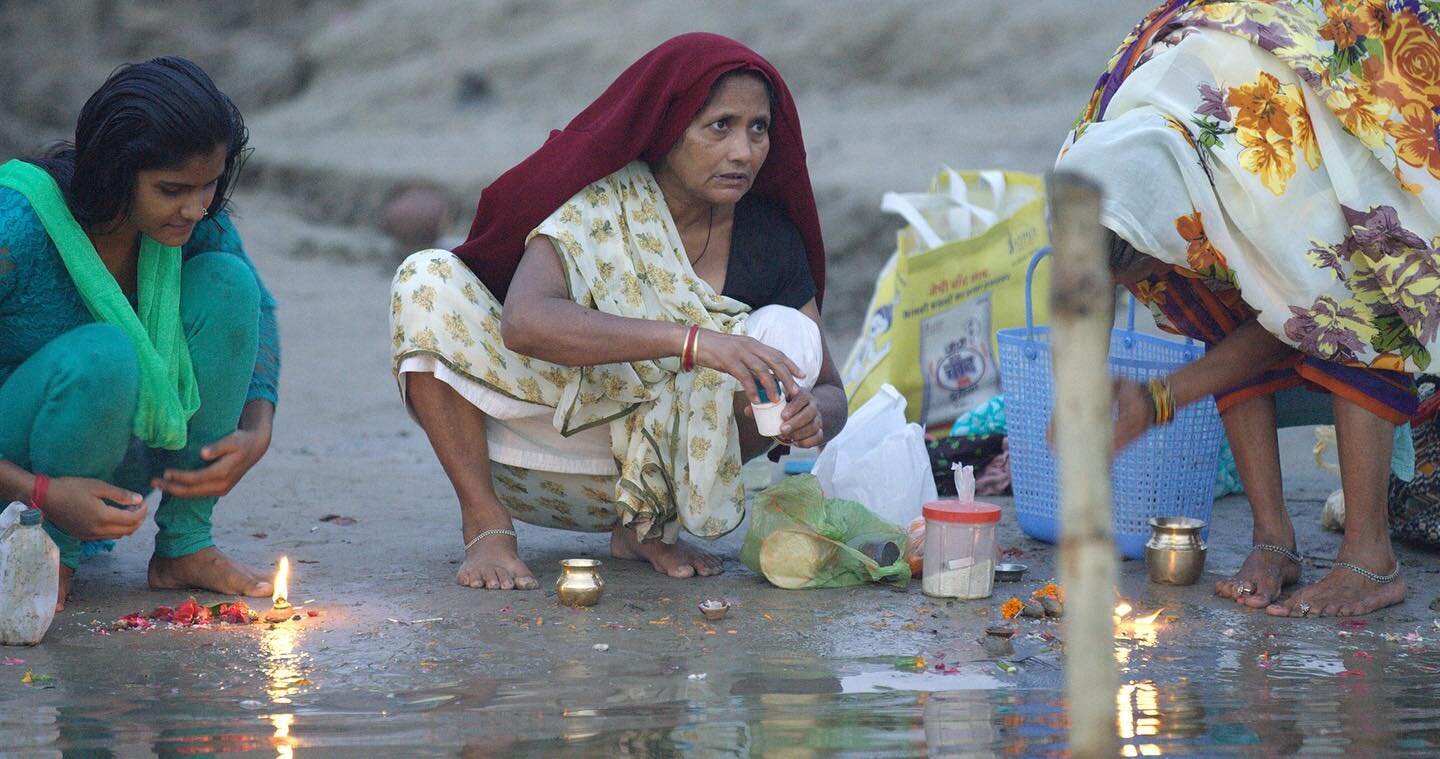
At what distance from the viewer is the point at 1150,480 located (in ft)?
13.1

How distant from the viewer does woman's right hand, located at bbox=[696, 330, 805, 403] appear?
3.38 metres

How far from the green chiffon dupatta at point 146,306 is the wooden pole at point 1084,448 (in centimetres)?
226

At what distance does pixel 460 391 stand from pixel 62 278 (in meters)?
0.90

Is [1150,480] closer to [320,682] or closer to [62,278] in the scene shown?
[320,682]

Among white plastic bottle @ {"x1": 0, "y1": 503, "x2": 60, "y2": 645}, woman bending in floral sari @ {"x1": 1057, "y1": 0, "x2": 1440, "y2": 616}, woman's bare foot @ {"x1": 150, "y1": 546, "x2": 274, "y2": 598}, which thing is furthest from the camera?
woman's bare foot @ {"x1": 150, "y1": 546, "x2": 274, "y2": 598}

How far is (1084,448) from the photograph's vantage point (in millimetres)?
1692

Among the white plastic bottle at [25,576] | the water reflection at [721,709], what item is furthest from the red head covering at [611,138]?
the white plastic bottle at [25,576]

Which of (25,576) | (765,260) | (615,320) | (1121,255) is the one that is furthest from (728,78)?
(25,576)

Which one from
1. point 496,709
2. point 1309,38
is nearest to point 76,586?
point 496,709

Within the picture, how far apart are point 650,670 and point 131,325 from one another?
1.35m

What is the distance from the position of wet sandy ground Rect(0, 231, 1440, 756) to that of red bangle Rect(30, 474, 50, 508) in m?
0.28

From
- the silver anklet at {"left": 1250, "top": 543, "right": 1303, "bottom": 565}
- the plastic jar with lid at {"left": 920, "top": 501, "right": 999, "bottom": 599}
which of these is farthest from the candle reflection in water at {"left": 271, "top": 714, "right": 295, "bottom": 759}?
the silver anklet at {"left": 1250, "top": 543, "right": 1303, "bottom": 565}

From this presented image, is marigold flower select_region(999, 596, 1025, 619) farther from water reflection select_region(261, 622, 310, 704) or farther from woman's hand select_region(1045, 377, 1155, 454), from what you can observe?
water reflection select_region(261, 622, 310, 704)

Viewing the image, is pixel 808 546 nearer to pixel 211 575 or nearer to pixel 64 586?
pixel 211 575
